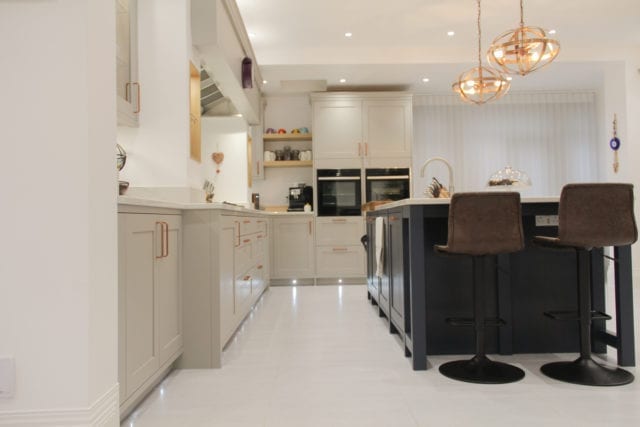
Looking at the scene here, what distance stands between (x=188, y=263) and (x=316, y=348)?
0.98m

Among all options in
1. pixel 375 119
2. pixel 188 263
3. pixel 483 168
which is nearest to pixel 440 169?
pixel 483 168

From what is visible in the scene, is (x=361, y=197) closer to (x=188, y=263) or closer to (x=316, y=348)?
(x=316, y=348)

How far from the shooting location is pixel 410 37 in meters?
5.21

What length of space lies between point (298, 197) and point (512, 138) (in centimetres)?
343

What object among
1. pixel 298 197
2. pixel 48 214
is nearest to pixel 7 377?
pixel 48 214

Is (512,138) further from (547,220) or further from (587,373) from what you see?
(587,373)

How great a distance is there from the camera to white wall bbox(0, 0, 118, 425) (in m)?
1.35

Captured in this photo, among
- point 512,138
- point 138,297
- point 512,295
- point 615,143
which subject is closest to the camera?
point 138,297

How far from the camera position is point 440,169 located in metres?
6.78

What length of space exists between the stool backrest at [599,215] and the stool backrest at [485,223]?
0.83 feet

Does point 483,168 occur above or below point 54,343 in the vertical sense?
above

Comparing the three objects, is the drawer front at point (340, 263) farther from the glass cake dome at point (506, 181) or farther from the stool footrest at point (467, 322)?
the stool footrest at point (467, 322)

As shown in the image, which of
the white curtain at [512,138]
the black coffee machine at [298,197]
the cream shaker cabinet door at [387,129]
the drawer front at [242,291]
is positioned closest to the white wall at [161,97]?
the drawer front at [242,291]

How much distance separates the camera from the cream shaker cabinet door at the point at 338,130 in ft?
19.8
